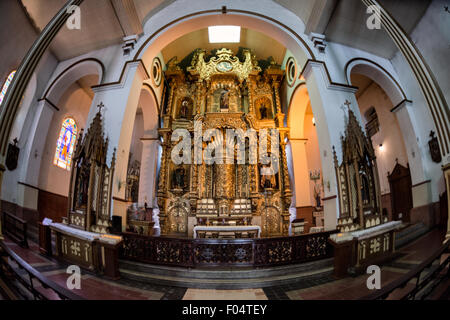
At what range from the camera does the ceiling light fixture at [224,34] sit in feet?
39.1

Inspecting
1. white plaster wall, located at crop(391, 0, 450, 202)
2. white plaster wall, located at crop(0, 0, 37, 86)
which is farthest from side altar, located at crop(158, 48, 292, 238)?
white plaster wall, located at crop(0, 0, 37, 86)

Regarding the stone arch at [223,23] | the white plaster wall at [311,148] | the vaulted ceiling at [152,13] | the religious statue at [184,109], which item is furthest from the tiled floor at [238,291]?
the religious statue at [184,109]

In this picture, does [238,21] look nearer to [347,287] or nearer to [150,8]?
[150,8]

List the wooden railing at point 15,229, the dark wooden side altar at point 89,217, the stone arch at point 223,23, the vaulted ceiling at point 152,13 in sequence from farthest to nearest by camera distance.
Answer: the stone arch at point 223,23 → the vaulted ceiling at point 152,13 → the wooden railing at point 15,229 → the dark wooden side altar at point 89,217

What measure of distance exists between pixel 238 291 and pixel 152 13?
10.4m

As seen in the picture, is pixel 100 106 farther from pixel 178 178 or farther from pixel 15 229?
pixel 178 178

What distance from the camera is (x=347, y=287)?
3646 millimetres

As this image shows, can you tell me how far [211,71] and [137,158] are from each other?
7594 millimetres

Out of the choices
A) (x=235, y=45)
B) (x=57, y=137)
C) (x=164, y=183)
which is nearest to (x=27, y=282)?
(x=164, y=183)

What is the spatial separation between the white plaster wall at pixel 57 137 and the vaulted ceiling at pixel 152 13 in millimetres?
2323

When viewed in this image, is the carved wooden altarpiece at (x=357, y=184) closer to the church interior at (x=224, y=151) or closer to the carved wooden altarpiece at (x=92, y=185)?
the church interior at (x=224, y=151)

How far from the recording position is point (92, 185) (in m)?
5.66

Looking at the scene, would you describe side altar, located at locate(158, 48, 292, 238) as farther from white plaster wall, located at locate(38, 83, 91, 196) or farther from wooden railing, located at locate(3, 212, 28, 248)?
wooden railing, located at locate(3, 212, 28, 248)
